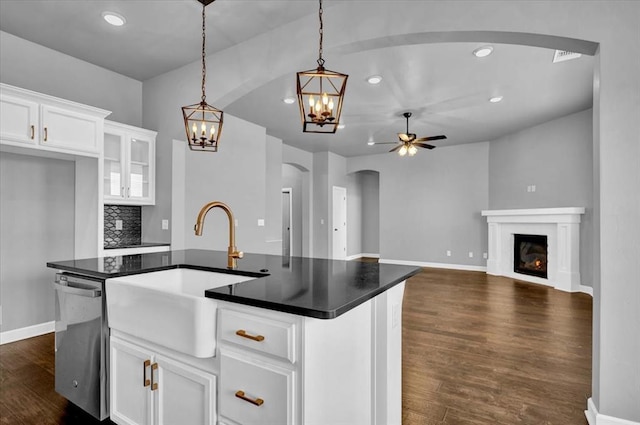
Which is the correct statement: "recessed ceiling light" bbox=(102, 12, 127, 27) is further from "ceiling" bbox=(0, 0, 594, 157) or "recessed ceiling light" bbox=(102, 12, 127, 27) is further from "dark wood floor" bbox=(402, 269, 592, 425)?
"dark wood floor" bbox=(402, 269, 592, 425)

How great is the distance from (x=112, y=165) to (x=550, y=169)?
22.8ft

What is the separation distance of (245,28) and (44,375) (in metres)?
3.37

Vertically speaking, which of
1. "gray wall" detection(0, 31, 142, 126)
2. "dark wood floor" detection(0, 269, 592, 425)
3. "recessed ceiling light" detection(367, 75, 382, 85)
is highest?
"recessed ceiling light" detection(367, 75, 382, 85)

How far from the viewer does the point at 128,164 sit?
13.1 feet

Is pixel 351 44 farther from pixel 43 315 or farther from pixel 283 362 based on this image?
pixel 43 315

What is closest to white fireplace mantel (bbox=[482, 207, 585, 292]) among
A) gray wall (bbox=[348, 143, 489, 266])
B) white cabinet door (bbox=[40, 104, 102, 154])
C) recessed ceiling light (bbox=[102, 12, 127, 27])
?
gray wall (bbox=[348, 143, 489, 266])

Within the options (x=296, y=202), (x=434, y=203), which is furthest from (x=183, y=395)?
(x=296, y=202)

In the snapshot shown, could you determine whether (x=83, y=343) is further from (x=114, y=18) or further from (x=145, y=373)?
(x=114, y=18)

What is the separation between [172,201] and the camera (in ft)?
13.8

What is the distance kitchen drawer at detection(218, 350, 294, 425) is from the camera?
3.99ft

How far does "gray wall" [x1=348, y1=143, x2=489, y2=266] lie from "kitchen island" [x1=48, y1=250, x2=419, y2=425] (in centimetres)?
651

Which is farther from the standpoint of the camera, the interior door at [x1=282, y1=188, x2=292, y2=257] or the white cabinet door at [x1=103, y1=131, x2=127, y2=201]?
the interior door at [x1=282, y1=188, x2=292, y2=257]

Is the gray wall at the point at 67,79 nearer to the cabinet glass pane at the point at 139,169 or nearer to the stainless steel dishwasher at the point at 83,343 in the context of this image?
the cabinet glass pane at the point at 139,169

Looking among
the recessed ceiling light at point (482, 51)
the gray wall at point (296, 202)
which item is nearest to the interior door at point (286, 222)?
the gray wall at point (296, 202)
